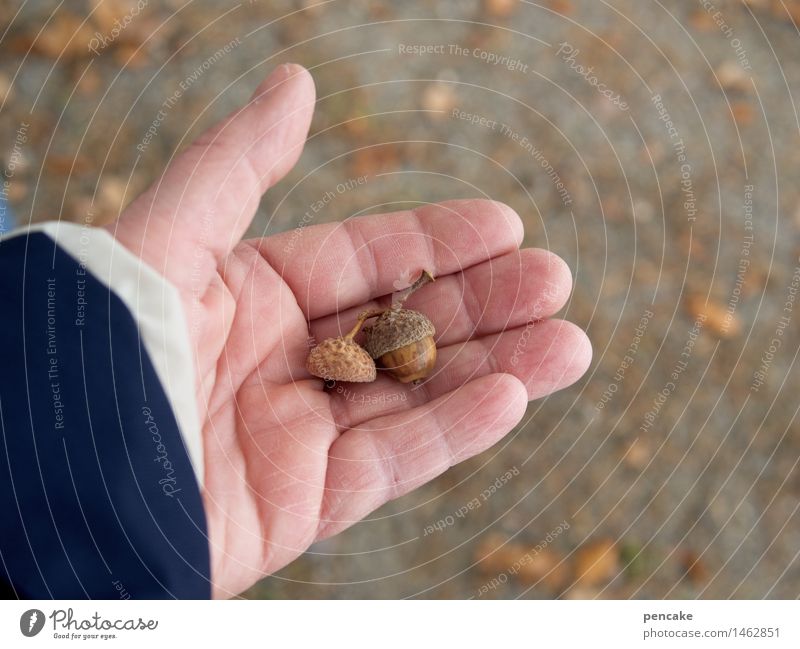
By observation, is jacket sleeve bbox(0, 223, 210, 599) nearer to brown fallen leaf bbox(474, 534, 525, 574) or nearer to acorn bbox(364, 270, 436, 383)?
acorn bbox(364, 270, 436, 383)

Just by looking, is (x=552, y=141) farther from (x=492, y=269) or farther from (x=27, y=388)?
(x=27, y=388)

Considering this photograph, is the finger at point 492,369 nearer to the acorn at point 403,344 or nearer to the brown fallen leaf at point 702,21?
the acorn at point 403,344

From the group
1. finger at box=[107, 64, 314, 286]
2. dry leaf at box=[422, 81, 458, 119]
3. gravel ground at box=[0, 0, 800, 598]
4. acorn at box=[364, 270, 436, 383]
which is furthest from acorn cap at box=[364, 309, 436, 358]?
dry leaf at box=[422, 81, 458, 119]

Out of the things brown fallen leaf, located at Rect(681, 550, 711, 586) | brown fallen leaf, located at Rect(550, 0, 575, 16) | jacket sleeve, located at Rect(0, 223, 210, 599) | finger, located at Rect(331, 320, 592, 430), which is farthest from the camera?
brown fallen leaf, located at Rect(550, 0, 575, 16)

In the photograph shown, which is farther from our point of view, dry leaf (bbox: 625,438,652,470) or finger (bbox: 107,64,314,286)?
dry leaf (bbox: 625,438,652,470)

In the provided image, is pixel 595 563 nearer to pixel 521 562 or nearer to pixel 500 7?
pixel 521 562

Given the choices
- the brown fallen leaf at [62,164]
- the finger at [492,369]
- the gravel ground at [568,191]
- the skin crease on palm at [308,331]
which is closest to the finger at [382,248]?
the skin crease on palm at [308,331]

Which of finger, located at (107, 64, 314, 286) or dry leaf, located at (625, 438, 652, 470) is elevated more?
finger, located at (107, 64, 314, 286)
